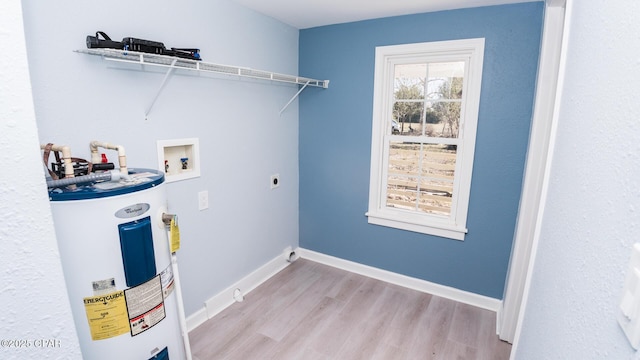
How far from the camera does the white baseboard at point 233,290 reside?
2.27 m

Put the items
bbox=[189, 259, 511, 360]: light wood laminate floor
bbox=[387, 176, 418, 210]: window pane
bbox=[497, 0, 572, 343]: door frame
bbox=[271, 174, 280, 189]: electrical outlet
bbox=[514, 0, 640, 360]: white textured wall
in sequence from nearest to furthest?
bbox=[514, 0, 640, 360]: white textured wall < bbox=[497, 0, 572, 343]: door frame < bbox=[189, 259, 511, 360]: light wood laminate floor < bbox=[387, 176, 418, 210]: window pane < bbox=[271, 174, 280, 189]: electrical outlet

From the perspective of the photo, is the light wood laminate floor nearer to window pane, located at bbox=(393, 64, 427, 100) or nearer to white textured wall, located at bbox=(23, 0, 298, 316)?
white textured wall, located at bbox=(23, 0, 298, 316)

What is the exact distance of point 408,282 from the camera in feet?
9.36

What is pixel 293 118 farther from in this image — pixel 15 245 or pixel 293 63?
pixel 15 245

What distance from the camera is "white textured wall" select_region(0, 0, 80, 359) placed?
62cm

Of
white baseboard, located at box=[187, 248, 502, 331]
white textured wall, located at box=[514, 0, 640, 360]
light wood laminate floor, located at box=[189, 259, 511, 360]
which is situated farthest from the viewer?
white baseboard, located at box=[187, 248, 502, 331]

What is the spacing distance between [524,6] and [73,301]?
293 centimetres

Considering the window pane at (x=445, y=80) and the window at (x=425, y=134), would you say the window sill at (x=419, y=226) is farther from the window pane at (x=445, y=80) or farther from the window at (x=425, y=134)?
the window pane at (x=445, y=80)

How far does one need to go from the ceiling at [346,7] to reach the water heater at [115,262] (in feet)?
5.67

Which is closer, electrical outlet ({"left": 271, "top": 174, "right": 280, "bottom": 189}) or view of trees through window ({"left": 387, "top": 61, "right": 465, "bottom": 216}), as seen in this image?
view of trees through window ({"left": 387, "top": 61, "right": 465, "bottom": 216})

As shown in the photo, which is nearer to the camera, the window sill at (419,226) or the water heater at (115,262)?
the water heater at (115,262)

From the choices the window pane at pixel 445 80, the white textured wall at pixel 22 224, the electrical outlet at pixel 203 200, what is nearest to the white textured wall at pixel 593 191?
the white textured wall at pixel 22 224

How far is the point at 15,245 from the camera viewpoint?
2.11 feet

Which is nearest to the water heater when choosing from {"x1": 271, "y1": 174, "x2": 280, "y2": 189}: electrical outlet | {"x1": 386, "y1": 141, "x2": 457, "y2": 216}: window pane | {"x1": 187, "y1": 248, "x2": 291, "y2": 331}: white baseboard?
{"x1": 187, "y1": 248, "x2": 291, "y2": 331}: white baseboard
